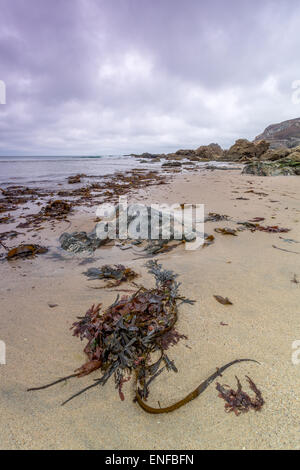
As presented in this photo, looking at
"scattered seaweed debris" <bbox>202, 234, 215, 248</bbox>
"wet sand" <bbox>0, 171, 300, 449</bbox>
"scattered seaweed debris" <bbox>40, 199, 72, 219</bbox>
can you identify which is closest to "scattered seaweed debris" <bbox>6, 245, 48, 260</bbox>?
"wet sand" <bbox>0, 171, 300, 449</bbox>

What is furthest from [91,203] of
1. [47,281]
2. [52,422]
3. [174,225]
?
[52,422]

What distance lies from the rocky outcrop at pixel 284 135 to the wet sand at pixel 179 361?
5312 centimetres

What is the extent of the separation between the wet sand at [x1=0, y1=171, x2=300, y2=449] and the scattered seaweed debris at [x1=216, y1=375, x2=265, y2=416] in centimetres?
3

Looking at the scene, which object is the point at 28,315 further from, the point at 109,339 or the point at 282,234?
the point at 282,234

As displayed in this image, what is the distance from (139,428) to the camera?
3.09 ft

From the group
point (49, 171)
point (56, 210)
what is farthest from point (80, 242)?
point (49, 171)

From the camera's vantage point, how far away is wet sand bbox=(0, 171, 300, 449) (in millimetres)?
913

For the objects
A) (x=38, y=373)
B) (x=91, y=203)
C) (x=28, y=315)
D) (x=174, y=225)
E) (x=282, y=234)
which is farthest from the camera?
(x=91, y=203)

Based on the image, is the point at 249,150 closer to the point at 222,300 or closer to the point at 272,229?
the point at 272,229

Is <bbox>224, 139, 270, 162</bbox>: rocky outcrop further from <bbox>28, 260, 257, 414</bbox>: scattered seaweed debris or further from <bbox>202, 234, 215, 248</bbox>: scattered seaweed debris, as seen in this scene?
<bbox>28, 260, 257, 414</bbox>: scattered seaweed debris

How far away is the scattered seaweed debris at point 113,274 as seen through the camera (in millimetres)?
2172

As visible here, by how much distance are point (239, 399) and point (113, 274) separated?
1528 millimetres

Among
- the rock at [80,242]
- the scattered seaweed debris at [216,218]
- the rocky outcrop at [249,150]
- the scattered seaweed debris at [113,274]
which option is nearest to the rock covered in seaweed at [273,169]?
the scattered seaweed debris at [216,218]
